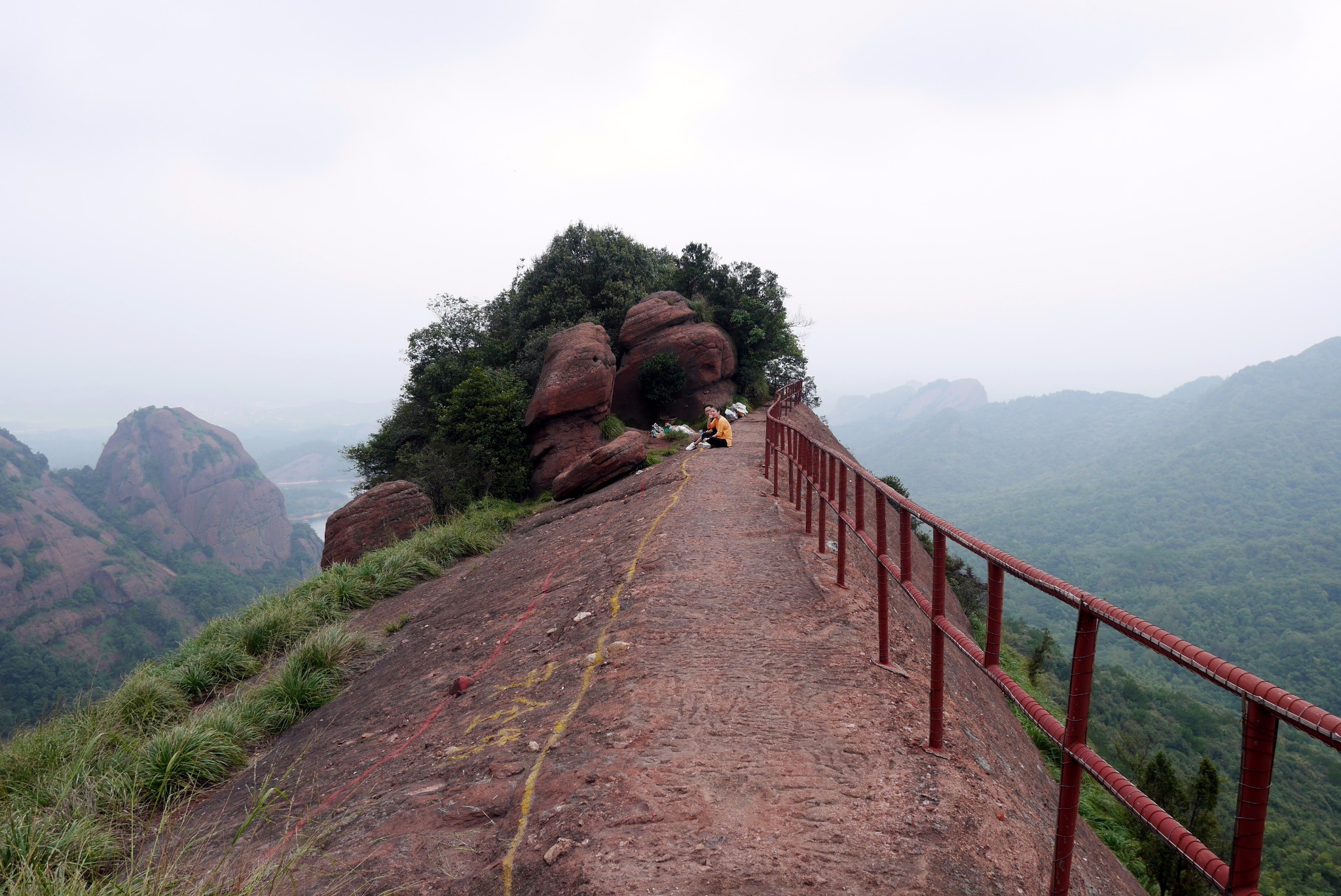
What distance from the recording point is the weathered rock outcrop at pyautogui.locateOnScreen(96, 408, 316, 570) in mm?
82062

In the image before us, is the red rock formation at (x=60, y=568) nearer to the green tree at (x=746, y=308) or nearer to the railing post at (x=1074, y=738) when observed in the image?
the green tree at (x=746, y=308)

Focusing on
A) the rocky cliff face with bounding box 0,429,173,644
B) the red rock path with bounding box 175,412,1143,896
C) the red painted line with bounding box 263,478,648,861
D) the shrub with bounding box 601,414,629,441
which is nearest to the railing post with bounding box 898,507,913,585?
the red rock path with bounding box 175,412,1143,896

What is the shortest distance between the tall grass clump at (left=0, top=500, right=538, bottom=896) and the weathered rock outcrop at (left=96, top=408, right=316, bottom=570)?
291 feet

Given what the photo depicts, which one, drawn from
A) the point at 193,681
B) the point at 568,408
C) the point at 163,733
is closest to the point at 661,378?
the point at 568,408

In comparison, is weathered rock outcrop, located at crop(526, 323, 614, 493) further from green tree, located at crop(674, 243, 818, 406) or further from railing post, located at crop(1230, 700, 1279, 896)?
railing post, located at crop(1230, 700, 1279, 896)

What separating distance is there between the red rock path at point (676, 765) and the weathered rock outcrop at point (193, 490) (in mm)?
93894

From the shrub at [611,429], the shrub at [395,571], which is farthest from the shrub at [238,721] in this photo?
the shrub at [611,429]

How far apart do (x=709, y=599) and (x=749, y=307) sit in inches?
859

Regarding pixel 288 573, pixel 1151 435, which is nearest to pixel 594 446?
pixel 288 573

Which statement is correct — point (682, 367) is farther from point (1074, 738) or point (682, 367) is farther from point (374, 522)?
point (1074, 738)

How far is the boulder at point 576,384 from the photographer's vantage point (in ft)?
58.3

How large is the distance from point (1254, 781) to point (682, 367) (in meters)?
21.5

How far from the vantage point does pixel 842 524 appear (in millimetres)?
5305

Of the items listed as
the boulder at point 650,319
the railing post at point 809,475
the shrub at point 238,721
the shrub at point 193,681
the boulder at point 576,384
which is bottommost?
the shrub at point 193,681
